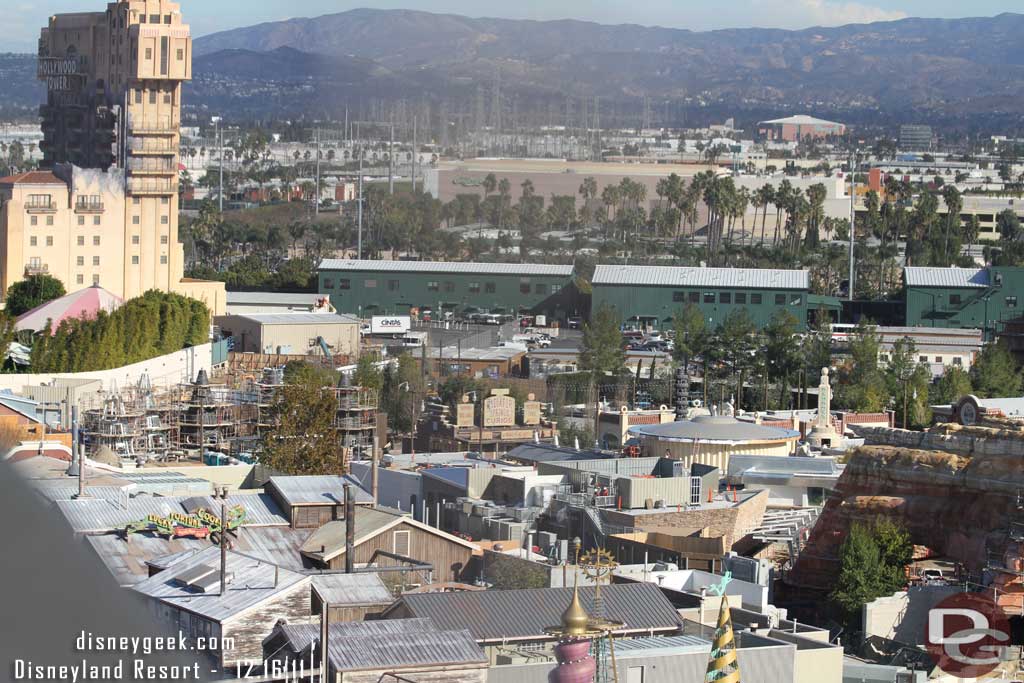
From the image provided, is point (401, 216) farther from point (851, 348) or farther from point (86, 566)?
point (86, 566)

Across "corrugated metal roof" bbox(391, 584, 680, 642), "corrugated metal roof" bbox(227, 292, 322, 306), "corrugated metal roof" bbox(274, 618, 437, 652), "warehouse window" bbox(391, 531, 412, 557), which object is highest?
"corrugated metal roof" bbox(274, 618, 437, 652)

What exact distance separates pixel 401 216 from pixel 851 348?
1536 inches

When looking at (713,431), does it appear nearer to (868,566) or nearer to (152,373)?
(868,566)

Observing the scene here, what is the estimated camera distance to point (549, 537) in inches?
774

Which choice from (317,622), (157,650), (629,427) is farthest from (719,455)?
(157,650)

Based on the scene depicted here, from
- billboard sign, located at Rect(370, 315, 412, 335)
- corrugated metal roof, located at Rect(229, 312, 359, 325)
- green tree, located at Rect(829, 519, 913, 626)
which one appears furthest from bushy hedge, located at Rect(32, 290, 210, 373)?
green tree, located at Rect(829, 519, 913, 626)

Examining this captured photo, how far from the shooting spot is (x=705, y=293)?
192 feet

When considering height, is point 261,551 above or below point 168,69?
below

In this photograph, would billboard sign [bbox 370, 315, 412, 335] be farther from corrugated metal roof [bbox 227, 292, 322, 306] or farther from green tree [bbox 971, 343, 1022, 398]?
green tree [bbox 971, 343, 1022, 398]

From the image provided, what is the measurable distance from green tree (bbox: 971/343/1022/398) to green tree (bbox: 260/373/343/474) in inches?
663

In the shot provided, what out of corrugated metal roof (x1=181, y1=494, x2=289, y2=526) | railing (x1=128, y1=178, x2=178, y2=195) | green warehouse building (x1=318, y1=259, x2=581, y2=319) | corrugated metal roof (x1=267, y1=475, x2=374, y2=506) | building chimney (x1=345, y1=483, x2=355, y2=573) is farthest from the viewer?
green warehouse building (x1=318, y1=259, x2=581, y2=319)

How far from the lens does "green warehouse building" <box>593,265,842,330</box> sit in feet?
189

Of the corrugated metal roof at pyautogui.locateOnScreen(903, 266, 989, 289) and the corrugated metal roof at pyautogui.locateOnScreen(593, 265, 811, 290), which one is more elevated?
the corrugated metal roof at pyautogui.locateOnScreen(903, 266, 989, 289)

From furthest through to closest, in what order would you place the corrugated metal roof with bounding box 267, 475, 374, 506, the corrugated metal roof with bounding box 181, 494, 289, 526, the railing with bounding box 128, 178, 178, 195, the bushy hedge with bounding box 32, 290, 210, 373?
the railing with bounding box 128, 178, 178, 195 → the bushy hedge with bounding box 32, 290, 210, 373 → the corrugated metal roof with bounding box 267, 475, 374, 506 → the corrugated metal roof with bounding box 181, 494, 289, 526
